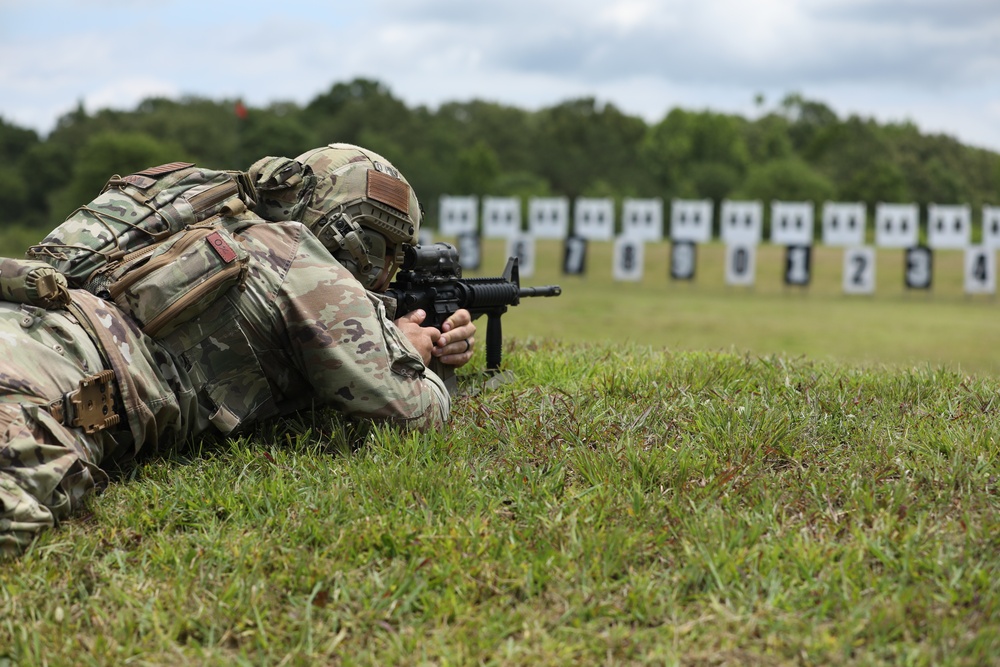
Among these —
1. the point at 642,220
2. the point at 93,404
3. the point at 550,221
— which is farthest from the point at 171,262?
the point at 550,221

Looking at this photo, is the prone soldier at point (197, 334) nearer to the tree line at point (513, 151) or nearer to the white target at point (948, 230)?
the white target at point (948, 230)

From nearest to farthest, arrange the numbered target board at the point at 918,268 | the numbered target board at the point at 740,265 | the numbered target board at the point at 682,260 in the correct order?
the numbered target board at the point at 918,268 < the numbered target board at the point at 740,265 < the numbered target board at the point at 682,260

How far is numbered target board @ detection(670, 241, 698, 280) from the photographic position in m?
25.1

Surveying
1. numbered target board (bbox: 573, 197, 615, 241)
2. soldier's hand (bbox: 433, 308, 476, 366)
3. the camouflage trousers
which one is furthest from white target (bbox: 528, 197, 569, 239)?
the camouflage trousers

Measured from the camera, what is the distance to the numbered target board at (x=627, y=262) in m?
25.4

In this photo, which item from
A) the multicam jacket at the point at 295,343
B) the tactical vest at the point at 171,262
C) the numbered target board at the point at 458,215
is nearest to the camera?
the tactical vest at the point at 171,262

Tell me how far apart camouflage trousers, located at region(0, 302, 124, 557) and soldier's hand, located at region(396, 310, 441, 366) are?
108cm

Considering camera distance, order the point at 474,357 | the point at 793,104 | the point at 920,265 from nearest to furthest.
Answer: the point at 474,357
the point at 920,265
the point at 793,104

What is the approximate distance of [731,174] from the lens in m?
53.8

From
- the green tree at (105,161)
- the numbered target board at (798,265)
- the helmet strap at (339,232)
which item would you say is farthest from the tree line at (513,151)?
the helmet strap at (339,232)

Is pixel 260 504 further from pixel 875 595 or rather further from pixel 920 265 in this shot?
pixel 920 265

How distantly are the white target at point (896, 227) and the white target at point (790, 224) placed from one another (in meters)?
2.08

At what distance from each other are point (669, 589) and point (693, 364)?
206 centimetres

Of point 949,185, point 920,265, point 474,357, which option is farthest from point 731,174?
point 474,357
